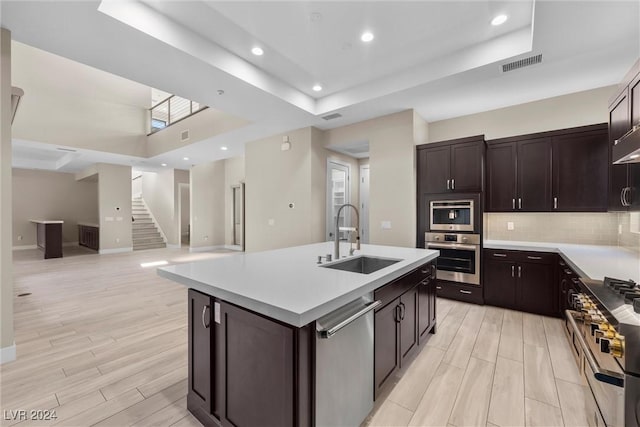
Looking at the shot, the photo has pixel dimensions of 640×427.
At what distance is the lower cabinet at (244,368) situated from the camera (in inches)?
45.6

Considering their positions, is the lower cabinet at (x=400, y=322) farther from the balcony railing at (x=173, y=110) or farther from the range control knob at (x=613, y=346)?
the balcony railing at (x=173, y=110)

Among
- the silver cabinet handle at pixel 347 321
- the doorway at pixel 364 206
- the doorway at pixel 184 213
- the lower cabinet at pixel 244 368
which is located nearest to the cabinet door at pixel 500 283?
the silver cabinet handle at pixel 347 321

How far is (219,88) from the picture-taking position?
3.56 metres

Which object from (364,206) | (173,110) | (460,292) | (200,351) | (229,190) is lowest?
(460,292)

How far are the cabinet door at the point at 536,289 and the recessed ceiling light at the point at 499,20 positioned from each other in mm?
2797

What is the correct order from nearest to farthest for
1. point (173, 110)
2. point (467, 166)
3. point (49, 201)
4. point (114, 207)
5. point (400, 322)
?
point (400, 322), point (467, 166), point (173, 110), point (114, 207), point (49, 201)

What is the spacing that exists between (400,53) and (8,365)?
4.92 metres

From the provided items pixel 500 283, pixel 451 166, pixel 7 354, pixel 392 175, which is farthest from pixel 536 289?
pixel 7 354

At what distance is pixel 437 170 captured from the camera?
4.16 m

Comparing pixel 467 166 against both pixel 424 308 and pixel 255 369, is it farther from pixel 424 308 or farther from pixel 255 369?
pixel 255 369

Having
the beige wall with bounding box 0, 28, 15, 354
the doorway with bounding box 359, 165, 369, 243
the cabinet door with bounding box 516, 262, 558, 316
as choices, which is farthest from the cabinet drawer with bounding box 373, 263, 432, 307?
the doorway with bounding box 359, 165, 369, 243

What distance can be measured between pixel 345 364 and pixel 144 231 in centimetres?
1162

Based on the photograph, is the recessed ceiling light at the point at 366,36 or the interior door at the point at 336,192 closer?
the recessed ceiling light at the point at 366,36

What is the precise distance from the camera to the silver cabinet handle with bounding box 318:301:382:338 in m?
1.22
